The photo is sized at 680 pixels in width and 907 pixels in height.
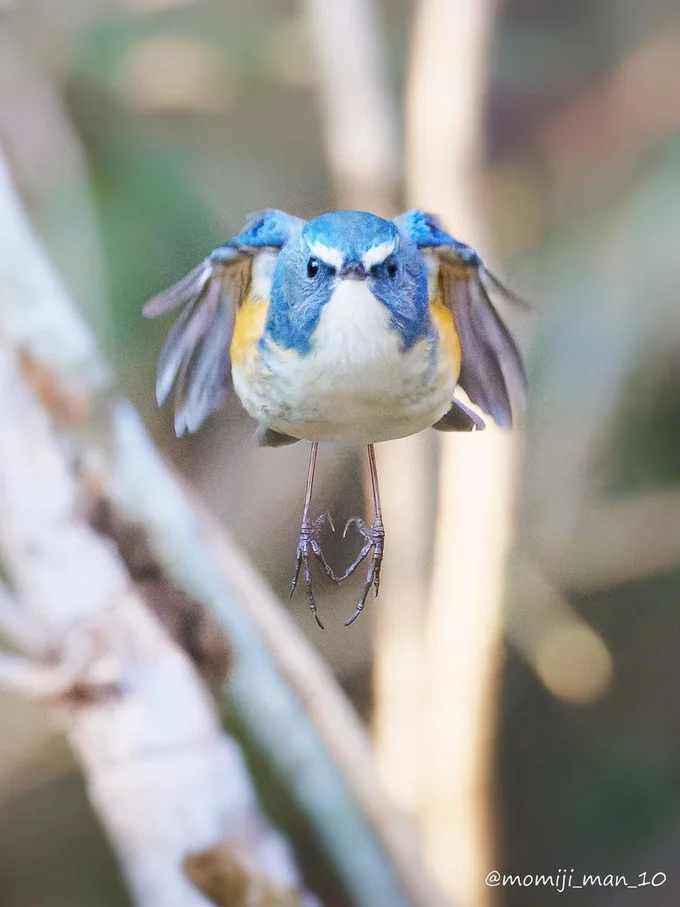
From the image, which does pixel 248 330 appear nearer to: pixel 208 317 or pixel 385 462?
pixel 208 317

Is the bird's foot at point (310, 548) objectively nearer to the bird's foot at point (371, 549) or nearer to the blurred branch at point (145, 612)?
the bird's foot at point (371, 549)

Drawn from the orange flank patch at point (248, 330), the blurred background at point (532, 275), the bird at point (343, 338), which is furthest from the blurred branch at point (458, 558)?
the orange flank patch at point (248, 330)

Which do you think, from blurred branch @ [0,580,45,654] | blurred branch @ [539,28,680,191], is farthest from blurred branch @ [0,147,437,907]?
blurred branch @ [539,28,680,191]

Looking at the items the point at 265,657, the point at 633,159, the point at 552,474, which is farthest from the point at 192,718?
the point at 633,159

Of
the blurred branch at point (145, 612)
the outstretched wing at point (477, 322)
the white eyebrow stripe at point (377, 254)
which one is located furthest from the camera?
the blurred branch at point (145, 612)

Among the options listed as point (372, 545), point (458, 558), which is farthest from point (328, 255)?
point (458, 558)
